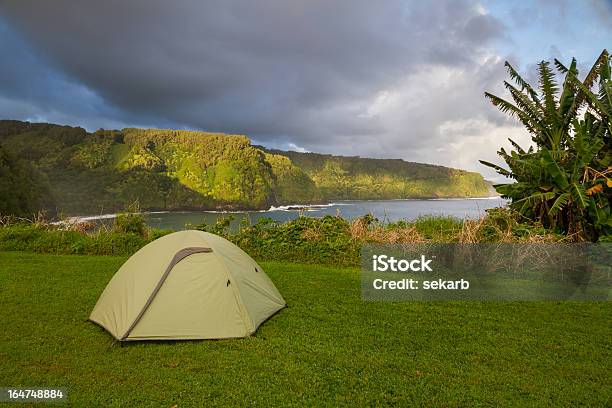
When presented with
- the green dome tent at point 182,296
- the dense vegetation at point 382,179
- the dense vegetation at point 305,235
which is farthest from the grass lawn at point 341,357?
the dense vegetation at point 382,179

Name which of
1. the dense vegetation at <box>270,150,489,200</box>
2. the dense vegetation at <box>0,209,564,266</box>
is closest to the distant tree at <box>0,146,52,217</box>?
the dense vegetation at <box>0,209,564,266</box>

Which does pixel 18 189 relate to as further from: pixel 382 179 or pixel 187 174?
pixel 382 179

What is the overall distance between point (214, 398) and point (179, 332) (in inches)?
61.4

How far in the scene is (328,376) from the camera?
4164 mm

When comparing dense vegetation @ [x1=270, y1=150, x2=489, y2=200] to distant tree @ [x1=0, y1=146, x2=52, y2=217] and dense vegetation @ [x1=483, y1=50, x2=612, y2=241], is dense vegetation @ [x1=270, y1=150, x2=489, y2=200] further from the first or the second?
dense vegetation @ [x1=483, y1=50, x2=612, y2=241]

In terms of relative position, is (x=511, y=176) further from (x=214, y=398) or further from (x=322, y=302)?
(x=214, y=398)

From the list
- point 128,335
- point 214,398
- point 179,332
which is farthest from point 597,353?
point 128,335

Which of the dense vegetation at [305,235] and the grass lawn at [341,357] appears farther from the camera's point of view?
the dense vegetation at [305,235]

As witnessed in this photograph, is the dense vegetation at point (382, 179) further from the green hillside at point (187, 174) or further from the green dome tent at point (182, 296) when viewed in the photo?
the green dome tent at point (182, 296)

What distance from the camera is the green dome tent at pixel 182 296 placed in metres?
5.12

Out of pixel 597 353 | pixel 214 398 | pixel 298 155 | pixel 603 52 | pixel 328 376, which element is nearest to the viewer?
pixel 214 398

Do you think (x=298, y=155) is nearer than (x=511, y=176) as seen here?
No

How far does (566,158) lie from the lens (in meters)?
11.2

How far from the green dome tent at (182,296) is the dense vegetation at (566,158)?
822cm
